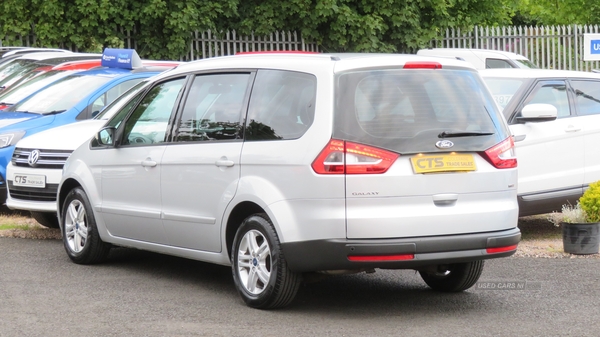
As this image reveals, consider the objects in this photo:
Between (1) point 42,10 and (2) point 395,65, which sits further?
(1) point 42,10

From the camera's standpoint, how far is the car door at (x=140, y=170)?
7914 millimetres

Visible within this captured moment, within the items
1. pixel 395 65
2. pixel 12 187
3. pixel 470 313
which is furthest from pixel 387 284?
pixel 12 187

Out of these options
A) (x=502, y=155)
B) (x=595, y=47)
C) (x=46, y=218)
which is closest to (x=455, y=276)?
(x=502, y=155)

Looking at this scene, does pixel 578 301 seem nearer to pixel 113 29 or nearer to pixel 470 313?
pixel 470 313

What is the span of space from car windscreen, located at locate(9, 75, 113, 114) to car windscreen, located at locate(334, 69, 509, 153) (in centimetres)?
612

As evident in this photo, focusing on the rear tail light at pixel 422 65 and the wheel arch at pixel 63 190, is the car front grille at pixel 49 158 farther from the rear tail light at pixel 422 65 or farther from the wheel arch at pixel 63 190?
the rear tail light at pixel 422 65

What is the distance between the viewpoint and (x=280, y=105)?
6844 millimetres

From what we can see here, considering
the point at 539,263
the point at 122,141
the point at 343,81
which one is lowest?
the point at 539,263

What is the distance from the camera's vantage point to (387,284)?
7926 mm

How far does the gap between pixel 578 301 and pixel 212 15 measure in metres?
16.8

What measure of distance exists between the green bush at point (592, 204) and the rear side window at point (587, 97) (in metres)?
1.51

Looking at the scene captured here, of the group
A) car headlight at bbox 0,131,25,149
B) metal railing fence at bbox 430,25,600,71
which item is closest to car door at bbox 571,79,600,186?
car headlight at bbox 0,131,25,149

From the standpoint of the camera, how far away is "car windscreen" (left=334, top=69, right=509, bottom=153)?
20.9ft

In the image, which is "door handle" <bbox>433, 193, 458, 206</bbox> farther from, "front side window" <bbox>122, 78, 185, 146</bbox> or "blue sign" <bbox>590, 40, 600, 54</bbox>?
"blue sign" <bbox>590, 40, 600, 54</bbox>
